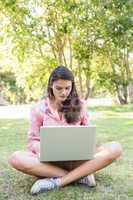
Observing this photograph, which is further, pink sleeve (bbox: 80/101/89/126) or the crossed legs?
pink sleeve (bbox: 80/101/89/126)

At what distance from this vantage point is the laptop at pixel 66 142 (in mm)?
2551

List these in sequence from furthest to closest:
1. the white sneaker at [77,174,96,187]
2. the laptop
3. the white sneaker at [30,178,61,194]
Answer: the white sneaker at [77,174,96,187] < the white sneaker at [30,178,61,194] < the laptop

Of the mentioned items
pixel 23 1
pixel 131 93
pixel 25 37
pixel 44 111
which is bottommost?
pixel 131 93

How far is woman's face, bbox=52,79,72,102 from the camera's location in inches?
110

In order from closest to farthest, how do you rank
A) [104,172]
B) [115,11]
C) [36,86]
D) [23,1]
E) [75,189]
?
[75,189], [104,172], [115,11], [23,1], [36,86]

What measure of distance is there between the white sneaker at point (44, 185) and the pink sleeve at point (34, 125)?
0.88 feet

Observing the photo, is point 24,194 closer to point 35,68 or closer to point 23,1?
point 23,1

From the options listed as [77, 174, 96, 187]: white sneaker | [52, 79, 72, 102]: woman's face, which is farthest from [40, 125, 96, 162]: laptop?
[52, 79, 72, 102]: woman's face

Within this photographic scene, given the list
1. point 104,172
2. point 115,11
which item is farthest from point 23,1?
point 104,172

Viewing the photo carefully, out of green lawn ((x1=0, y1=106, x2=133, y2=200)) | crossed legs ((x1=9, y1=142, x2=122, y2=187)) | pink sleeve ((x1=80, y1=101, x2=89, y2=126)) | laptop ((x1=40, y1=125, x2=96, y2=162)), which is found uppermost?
pink sleeve ((x1=80, y1=101, x2=89, y2=126))

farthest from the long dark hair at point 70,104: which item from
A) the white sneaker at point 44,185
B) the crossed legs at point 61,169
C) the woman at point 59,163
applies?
the white sneaker at point 44,185

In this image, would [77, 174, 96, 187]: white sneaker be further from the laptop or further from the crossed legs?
the laptop

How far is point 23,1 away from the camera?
10.5m

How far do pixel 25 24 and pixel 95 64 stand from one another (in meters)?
3.13
